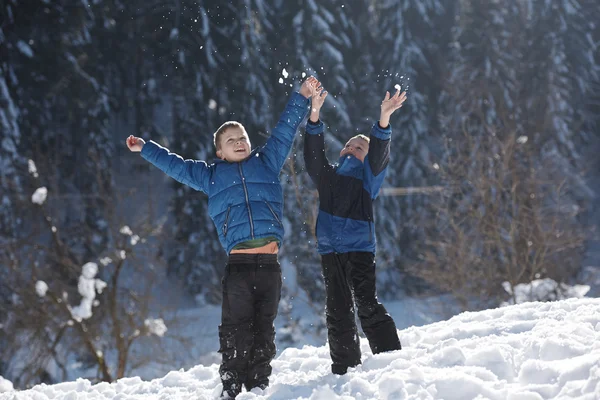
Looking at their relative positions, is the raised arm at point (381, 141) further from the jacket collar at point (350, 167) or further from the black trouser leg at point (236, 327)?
the black trouser leg at point (236, 327)

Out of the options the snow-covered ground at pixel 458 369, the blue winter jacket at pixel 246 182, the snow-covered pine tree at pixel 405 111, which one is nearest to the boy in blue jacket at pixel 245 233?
the blue winter jacket at pixel 246 182

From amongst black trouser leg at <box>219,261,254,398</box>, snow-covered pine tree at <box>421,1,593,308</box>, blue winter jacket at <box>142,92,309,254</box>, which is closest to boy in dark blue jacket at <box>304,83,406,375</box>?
blue winter jacket at <box>142,92,309,254</box>

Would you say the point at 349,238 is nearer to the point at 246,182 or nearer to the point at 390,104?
the point at 246,182

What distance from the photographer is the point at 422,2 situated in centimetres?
2825

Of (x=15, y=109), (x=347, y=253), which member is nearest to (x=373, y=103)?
(x=15, y=109)

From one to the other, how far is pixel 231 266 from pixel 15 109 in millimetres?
17473

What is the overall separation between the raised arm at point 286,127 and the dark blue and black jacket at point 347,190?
4.3 inches

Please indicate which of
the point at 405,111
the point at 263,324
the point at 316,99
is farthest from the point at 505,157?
the point at 263,324

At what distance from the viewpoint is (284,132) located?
15.3 feet

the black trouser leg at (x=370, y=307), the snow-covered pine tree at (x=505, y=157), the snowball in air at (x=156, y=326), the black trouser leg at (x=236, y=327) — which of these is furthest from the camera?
the snow-covered pine tree at (x=505, y=157)

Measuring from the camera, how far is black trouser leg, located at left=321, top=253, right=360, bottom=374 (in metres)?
4.45

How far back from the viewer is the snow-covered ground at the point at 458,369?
3.43 m

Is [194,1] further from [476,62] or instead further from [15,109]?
[476,62]

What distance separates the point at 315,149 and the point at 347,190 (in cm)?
35
